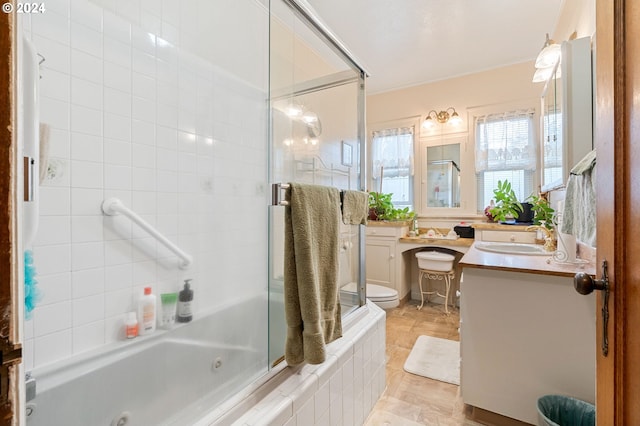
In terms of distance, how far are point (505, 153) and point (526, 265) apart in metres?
2.04

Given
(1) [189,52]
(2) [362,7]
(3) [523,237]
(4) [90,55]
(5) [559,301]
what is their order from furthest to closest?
(3) [523,237], (2) [362,7], (1) [189,52], (5) [559,301], (4) [90,55]

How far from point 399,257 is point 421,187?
0.94 metres

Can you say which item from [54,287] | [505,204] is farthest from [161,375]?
[505,204]

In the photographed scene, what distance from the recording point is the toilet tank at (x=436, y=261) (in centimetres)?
286

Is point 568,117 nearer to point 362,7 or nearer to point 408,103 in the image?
point 362,7

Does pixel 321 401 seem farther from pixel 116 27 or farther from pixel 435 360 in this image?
pixel 116 27

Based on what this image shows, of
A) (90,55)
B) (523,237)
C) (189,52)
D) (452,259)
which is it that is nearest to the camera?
(90,55)

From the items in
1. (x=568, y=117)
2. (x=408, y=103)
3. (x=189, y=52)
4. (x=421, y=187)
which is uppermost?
(x=408, y=103)

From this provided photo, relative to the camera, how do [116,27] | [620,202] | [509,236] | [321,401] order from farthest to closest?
[509,236] → [116,27] → [321,401] → [620,202]

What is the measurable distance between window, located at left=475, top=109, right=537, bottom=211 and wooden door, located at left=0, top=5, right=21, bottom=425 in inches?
137

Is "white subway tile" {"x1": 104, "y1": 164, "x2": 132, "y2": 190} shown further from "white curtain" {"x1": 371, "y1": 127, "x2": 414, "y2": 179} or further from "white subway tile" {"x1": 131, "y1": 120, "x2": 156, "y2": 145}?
"white curtain" {"x1": 371, "y1": 127, "x2": 414, "y2": 179}

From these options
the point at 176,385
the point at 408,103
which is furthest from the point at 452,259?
the point at 176,385

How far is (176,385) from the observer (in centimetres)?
136

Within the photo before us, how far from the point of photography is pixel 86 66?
116cm
